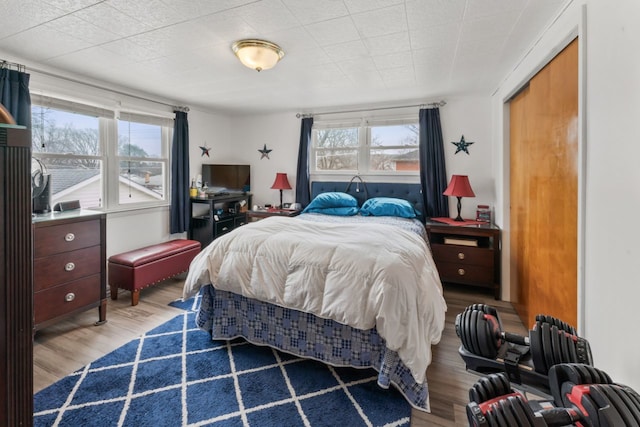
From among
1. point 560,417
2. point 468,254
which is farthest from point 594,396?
point 468,254

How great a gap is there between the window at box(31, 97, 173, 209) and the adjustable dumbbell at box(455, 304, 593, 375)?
3.30m

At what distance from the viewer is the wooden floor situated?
177cm

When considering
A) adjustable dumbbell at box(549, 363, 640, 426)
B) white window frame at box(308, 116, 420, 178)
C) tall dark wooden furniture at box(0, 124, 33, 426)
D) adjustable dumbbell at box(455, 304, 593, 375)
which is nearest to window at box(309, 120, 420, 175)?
white window frame at box(308, 116, 420, 178)

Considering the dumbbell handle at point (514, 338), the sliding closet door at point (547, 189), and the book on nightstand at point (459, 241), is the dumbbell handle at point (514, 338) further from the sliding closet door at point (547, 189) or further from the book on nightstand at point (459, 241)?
the book on nightstand at point (459, 241)

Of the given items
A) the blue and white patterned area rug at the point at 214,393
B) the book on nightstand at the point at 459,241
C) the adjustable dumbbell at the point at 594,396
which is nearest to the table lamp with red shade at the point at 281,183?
the book on nightstand at the point at 459,241

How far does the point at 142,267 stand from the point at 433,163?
359cm

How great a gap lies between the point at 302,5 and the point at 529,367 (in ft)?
6.75

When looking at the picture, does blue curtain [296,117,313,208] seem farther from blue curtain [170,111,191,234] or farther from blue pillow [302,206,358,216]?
blue curtain [170,111,191,234]

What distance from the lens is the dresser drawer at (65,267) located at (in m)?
2.31

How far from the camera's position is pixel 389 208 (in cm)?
379

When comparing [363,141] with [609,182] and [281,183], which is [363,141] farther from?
[609,182]

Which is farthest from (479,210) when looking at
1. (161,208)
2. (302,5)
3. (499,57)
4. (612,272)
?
(161,208)

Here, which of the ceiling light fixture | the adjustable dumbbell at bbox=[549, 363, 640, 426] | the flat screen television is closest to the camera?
the adjustable dumbbell at bbox=[549, 363, 640, 426]

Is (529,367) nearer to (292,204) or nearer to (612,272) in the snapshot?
(612,272)
